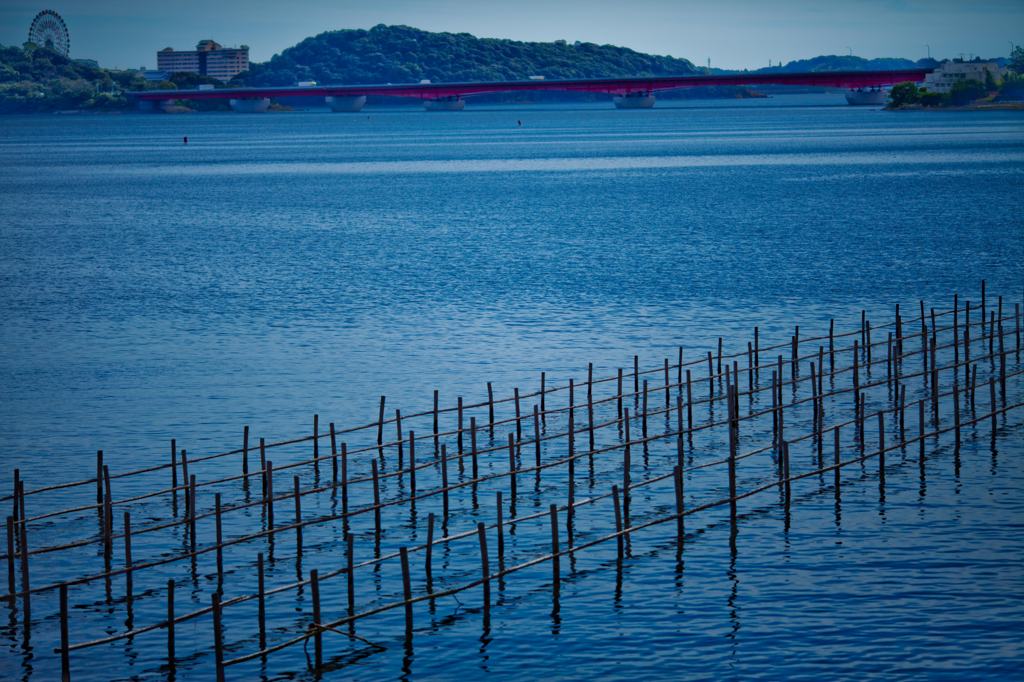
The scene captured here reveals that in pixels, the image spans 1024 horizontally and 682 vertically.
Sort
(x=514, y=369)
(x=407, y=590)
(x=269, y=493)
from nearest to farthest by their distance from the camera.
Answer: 1. (x=407, y=590)
2. (x=269, y=493)
3. (x=514, y=369)

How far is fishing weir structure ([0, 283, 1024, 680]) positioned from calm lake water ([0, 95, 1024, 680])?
260 mm

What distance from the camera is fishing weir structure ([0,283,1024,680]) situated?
33719 millimetres

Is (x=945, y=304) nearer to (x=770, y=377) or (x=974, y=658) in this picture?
(x=770, y=377)

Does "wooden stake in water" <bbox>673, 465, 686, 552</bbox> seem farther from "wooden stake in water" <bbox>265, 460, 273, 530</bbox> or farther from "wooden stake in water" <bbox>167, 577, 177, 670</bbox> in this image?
"wooden stake in water" <bbox>167, 577, 177, 670</bbox>

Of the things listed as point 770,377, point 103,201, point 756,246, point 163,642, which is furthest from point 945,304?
point 103,201

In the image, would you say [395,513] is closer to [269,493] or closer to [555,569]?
[269,493]

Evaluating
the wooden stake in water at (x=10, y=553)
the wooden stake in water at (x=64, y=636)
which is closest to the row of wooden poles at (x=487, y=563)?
the wooden stake in water at (x=64, y=636)

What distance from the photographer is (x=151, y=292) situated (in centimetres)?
9000

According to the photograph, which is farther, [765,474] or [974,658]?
[765,474]

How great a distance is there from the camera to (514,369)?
6325 centimetres

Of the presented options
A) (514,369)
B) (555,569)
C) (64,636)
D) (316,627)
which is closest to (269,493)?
(555,569)

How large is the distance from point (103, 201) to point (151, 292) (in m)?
76.8

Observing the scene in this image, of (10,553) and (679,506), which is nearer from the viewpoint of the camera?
(10,553)

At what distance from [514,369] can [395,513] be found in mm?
20894
